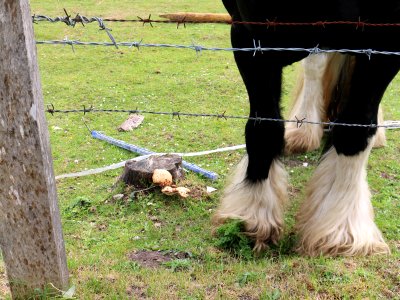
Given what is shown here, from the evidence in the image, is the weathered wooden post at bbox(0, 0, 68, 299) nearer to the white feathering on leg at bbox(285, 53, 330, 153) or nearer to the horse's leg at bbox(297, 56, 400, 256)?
the horse's leg at bbox(297, 56, 400, 256)

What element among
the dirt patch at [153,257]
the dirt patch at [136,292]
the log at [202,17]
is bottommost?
the dirt patch at [153,257]

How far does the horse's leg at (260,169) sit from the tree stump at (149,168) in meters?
0.64

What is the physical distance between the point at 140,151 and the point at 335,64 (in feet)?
5.88

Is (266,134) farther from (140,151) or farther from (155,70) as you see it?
(155,70)

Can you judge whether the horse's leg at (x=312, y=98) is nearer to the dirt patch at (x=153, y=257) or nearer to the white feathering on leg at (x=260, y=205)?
the white feathering on leg at (x=260, y=205)

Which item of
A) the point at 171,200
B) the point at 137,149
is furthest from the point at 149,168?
the point at 137,149

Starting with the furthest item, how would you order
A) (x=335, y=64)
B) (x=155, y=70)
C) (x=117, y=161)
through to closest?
1. (x=155, y=70)
2. (x=117, y=161)
3. (x=335, y=64)

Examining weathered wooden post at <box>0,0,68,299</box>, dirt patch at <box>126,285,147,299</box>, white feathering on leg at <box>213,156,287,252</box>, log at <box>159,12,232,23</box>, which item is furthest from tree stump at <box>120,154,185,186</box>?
log at <box>159,12,232,23</box>

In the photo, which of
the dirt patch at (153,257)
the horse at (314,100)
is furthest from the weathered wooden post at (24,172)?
the horse at (314,100)

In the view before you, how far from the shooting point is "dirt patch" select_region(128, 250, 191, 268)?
2919mm

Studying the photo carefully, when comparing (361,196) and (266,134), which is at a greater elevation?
(266,134)

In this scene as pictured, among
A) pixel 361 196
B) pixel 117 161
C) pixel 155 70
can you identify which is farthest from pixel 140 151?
pixel 155 70

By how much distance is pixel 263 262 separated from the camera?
287 cm

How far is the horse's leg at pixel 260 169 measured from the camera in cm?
291
